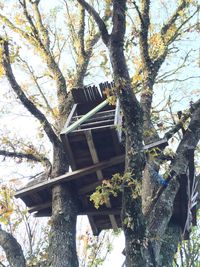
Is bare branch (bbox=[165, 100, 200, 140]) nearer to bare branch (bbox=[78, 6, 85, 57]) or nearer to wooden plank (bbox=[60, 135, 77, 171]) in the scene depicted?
wooden plank (bbox=[60, 135, 77, 171])

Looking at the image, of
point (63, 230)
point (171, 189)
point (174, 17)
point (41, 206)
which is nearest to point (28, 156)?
point (41, 206)

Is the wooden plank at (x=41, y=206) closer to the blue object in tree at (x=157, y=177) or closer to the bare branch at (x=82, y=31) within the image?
the blue object in tree at (x=157, y=177)

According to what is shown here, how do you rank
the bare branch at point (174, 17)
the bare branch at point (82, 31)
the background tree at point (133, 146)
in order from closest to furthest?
the background tree at point (133, 146) < the bare branch at point (174, 17) < the bare branch at point (82, 31)

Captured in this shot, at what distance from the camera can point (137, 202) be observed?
4336 millimetres

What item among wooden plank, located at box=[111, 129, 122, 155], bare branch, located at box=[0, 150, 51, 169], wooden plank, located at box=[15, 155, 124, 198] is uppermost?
bare branch, located at box=[0, 150, 51, 169]

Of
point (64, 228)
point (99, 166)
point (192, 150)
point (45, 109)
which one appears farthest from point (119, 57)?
point (45, 109)

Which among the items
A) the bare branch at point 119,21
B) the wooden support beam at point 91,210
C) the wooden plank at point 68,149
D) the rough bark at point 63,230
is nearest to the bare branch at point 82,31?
the wooden plank at point 68,149

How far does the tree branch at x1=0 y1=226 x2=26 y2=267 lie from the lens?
5543mm

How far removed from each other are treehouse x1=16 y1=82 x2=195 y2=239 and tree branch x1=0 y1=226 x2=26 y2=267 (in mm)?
1176

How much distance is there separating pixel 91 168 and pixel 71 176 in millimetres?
390

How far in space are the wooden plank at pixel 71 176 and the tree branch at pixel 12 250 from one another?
1.10m

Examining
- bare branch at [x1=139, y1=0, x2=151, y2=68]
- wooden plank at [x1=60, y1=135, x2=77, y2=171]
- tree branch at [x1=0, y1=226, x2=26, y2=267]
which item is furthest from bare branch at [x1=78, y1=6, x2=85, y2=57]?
tree branch at [x1=0, y1=226, x2=26, y2=267]

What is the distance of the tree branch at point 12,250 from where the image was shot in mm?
5543

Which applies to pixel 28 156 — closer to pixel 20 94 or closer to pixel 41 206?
pixel 41 206
